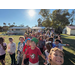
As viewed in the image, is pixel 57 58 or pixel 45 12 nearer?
pixel 57 58

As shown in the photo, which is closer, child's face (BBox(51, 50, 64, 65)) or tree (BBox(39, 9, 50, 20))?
child's face (BBox(51, 50, 64, 65))

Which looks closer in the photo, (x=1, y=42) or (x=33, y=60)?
(x=33, y=60)

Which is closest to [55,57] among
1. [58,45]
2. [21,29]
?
[58,45]

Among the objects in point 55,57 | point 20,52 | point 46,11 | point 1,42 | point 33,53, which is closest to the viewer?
point 55,57

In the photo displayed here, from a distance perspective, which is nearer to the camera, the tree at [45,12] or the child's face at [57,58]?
the child's face at [57,58]

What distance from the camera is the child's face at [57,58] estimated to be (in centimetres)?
119

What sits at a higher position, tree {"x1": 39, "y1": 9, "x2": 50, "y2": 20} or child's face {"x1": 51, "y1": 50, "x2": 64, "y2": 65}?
tree {"x1": 39, "y1": 9, "x2": 50, "y2": 20}

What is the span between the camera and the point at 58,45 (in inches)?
90.4

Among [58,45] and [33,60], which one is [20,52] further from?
[58,45]

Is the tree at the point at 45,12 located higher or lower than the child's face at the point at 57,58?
higher

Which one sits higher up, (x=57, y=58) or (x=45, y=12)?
(x=45, y=12)

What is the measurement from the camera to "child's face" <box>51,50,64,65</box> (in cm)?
119

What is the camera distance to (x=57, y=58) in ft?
3.92
